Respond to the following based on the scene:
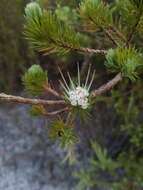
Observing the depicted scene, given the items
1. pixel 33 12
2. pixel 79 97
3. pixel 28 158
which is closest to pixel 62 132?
pixel 79 97

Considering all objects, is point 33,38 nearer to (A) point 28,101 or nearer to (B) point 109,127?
(A) point 28,101

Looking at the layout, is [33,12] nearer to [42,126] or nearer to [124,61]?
[124,61]

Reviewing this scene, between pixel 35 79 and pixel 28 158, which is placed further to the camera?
pixel 28 158

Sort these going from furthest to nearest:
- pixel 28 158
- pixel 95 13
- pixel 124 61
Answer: pixel 28 158
pixel 95 13
pixel 124 61

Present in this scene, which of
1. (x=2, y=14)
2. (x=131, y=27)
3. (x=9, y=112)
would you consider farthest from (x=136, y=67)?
(x=9, y=112)

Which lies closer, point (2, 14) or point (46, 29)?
point (46, 29)

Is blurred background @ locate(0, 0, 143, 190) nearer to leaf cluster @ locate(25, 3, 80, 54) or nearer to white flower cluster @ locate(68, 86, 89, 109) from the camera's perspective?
leaf cluster @ locate(25, 3, 80, 54)

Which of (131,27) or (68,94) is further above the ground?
(131,27)

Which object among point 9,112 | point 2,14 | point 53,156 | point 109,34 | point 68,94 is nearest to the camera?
A: point 68,94
